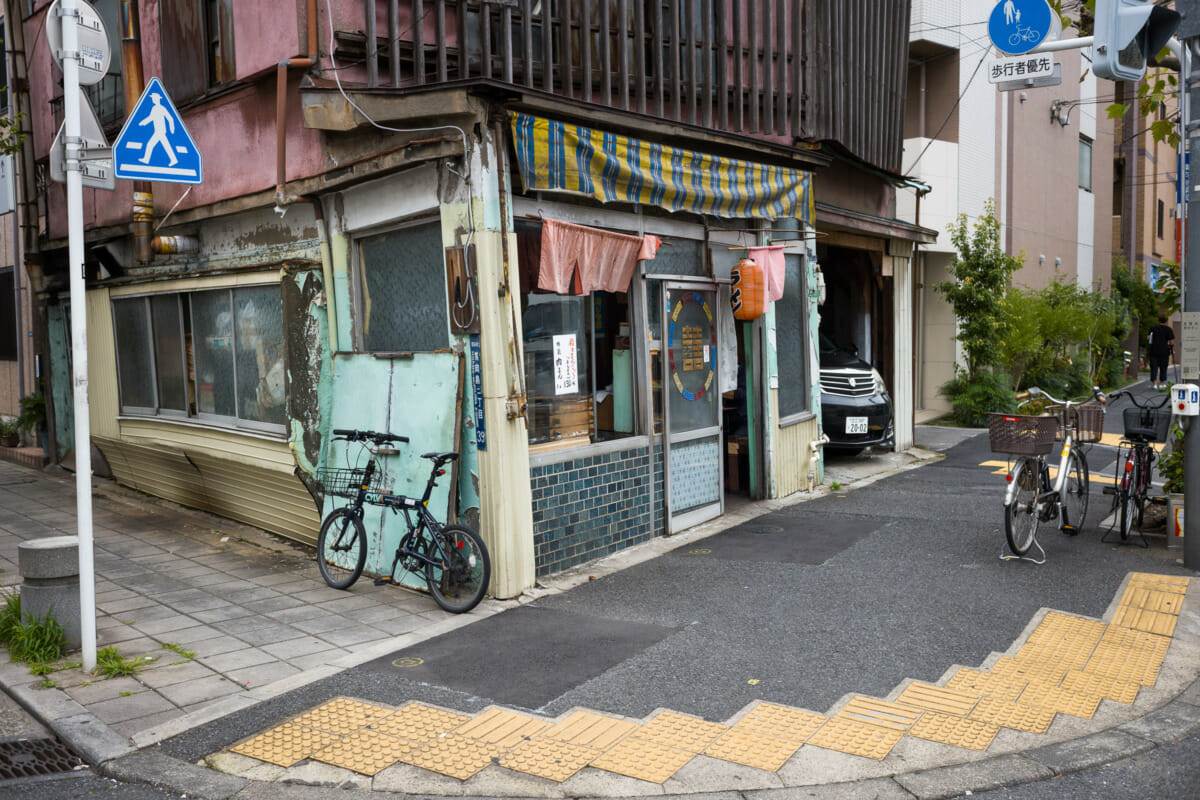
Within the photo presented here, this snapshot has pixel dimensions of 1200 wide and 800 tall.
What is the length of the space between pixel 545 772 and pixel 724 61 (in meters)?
7.49

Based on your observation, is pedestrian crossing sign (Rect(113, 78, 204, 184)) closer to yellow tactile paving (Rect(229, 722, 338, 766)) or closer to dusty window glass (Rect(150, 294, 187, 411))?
yellow tactile paving (Rect(229, 722, 338, 766))

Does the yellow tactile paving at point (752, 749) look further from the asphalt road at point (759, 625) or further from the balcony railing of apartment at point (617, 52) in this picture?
the balcony railing of apartment at point (617, 52)

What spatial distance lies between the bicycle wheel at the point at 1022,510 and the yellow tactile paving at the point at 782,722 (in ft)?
11.3

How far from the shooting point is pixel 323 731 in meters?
4.79

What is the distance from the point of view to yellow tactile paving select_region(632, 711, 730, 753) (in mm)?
4531

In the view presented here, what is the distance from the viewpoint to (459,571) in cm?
672

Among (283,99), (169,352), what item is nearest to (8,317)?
(169,352)

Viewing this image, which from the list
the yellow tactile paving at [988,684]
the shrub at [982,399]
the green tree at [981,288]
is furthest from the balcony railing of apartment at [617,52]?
the shrub at [982,399]

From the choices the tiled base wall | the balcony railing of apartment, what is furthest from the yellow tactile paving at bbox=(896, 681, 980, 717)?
the balcony railing of apartment

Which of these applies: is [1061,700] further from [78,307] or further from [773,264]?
[78,307]

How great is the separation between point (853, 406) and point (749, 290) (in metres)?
3.75

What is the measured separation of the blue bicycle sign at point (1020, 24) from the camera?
290 inches

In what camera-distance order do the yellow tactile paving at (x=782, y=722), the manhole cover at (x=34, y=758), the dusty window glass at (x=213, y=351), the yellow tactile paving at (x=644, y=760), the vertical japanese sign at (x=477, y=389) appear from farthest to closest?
1. the dusty window glass at (x=213, y=351)
2. the vertical japanese sign at (x=477, y=389)
3. the yellow tactile paving at (x=782, y=722)
4. the manhole cover at (x=34, y=758)
5. the yellow tactile paving at (x=644, y=760)

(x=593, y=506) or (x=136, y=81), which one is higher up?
(x=136, y=81)
